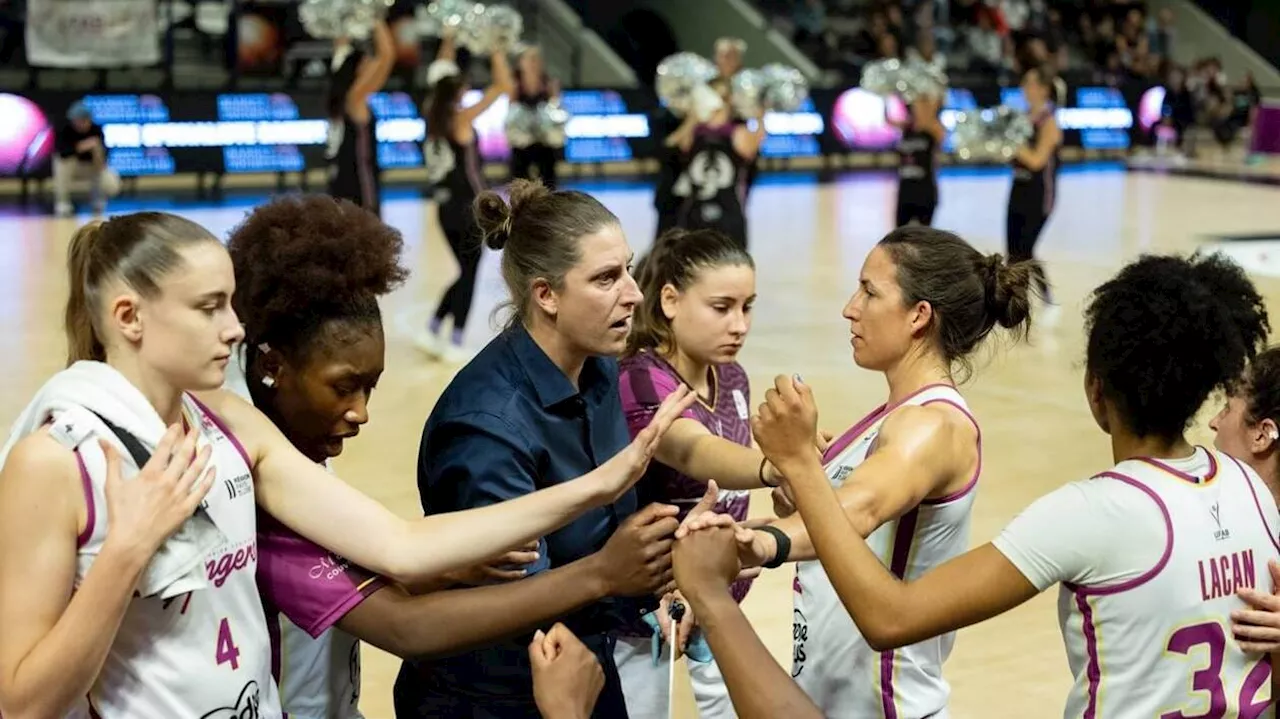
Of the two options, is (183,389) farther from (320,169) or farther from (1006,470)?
(320,169)

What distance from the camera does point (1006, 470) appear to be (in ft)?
25.7

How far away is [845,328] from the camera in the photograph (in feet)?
37.5

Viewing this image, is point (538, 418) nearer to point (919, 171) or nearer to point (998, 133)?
point (998, 133)

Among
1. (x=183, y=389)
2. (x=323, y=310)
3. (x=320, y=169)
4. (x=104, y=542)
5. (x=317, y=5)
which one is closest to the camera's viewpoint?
(x=104, y=542)

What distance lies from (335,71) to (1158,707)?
9.82m

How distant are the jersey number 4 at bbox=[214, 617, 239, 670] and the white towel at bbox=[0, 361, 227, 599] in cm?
10

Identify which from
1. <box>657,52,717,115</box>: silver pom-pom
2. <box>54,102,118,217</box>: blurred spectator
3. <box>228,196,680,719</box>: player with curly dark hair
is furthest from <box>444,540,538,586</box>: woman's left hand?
<box>54,102,118,217</box>: blurred spectator

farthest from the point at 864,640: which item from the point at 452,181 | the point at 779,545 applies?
the point at 452,181

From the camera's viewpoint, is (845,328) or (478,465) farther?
(845,328)

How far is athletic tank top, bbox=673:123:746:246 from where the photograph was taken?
37.0ft

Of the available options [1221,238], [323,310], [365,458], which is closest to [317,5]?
[365,458]

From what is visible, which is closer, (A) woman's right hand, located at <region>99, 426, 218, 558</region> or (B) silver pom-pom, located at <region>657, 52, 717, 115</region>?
(A) woman's right hand, located at <region>99, 426, 218, 558</region>

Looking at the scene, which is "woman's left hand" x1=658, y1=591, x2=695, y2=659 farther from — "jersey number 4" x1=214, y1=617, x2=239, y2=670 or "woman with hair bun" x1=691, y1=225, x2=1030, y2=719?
"jersey number 4" x1=214, y1=617, x2=239, y2=670

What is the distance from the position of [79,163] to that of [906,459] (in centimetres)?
1583
